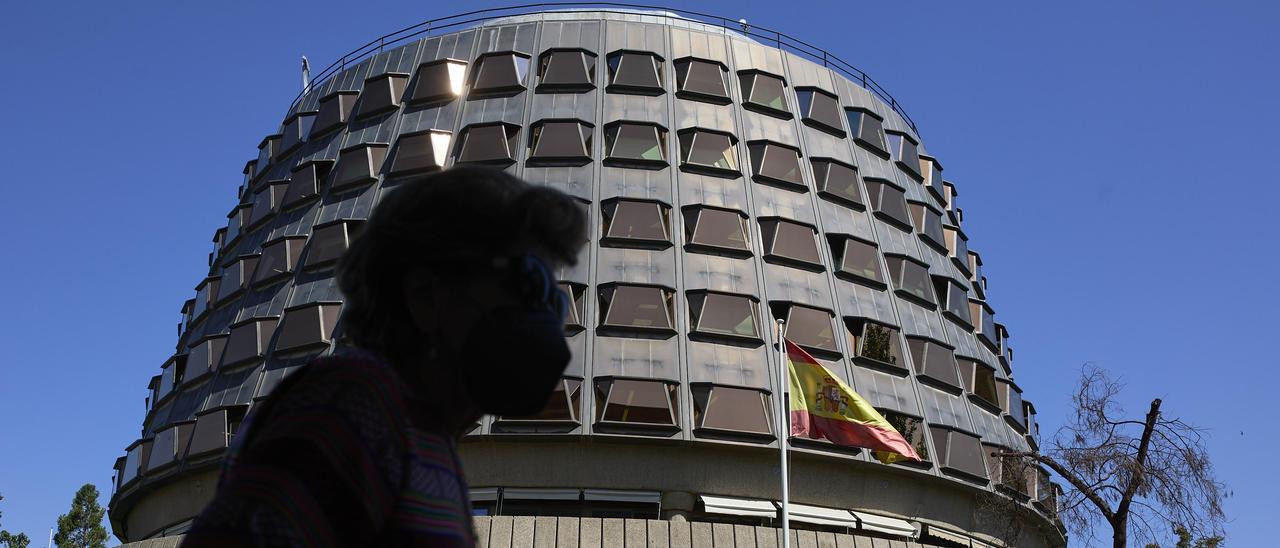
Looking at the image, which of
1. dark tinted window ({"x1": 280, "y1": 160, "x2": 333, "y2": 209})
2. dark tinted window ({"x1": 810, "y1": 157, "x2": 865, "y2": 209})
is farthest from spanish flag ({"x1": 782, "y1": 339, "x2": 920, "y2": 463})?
dark tinted window ({"x1": 280, "y1": 160, "x2": 333, "y2": 209})

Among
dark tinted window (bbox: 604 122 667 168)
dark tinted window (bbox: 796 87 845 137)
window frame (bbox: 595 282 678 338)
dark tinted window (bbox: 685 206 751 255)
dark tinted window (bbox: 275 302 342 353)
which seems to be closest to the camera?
window frame (bbox: 595 282 678 338)

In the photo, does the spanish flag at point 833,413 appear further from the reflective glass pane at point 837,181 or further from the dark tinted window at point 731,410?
the reflective glass pane at point 837,181

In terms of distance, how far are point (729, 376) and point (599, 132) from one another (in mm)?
9195

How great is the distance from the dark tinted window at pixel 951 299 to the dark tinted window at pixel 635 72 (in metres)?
11.6

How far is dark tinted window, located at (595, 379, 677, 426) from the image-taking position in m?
31.3

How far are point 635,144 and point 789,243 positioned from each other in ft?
→ 18.7

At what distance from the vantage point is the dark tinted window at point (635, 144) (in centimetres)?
3631

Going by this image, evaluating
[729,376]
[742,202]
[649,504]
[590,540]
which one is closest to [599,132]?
[742,202]

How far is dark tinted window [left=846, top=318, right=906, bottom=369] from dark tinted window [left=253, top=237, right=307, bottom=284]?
1744cm

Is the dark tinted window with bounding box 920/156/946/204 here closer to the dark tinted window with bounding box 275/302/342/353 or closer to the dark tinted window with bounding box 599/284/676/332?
the dark tinted window with bounding box 599/284/676/332

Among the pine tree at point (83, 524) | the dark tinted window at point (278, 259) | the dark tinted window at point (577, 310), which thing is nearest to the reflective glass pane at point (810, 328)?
the dark tinted window at point (577, 310)

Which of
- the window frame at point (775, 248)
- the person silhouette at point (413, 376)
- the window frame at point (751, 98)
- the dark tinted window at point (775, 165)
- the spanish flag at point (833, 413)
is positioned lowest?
the person silhouette at point (413, 376)

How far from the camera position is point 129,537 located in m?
39.4

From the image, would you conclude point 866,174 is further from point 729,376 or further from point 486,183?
point 486,183
